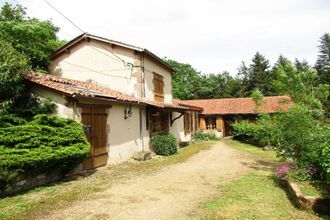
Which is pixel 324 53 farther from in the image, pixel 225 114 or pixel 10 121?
pixel 10 121

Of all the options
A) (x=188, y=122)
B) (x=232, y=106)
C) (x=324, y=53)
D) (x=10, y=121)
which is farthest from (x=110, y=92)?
(x=324, y=53)

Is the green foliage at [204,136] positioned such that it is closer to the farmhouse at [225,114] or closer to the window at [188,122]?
the window at [188,122]

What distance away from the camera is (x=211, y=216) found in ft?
18.7

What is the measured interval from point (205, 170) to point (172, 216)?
17.6 feet

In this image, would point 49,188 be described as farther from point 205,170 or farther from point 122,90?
point 122,90

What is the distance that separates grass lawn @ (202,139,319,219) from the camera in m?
5.76

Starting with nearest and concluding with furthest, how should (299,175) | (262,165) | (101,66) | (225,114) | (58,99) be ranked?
(299,175) → (58,99) → (262,165) → (101,66) → (225,114)

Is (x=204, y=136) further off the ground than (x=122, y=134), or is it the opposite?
(x=122, y=134)

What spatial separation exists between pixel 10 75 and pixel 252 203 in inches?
303

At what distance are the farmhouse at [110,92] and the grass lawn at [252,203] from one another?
535 centimetres

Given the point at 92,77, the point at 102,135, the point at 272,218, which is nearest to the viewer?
the point at 272,218

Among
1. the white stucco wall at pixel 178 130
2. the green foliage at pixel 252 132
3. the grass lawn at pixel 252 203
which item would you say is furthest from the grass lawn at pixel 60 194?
the white stucco wall at pixel 178 130

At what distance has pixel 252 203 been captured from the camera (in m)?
6.58

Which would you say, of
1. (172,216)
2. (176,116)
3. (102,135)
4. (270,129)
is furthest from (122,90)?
(172,216)
